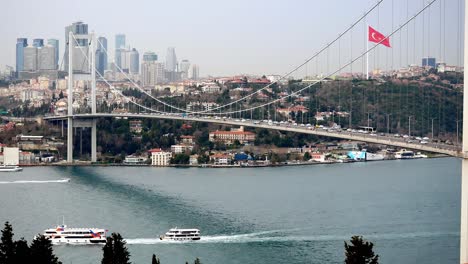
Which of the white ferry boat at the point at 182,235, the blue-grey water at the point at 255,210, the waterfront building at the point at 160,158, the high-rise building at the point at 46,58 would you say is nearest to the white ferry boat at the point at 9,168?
the blue-grey water at the point at 255,210

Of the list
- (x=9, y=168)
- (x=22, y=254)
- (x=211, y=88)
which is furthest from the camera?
(x=211, y=88)

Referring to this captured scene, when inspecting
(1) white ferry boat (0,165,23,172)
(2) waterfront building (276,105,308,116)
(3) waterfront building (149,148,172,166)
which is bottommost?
(1) white ferry boat (0,165,23,172)

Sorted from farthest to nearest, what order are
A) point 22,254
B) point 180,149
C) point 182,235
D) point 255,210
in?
point 180,149, point 255,210, point 182,235, point 22,254

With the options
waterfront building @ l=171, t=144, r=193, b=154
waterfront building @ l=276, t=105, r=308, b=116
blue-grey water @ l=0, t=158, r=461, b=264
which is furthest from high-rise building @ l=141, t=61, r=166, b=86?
blue-grey water @ l=0, t=158, r=461, b=264

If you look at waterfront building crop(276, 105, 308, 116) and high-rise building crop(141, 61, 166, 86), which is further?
high-rise building crop(141, 61, 166, 86)

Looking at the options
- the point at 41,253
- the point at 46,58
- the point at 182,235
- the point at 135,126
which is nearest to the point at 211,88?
the point at 135,126

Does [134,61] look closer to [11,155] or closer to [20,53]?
[20,53]

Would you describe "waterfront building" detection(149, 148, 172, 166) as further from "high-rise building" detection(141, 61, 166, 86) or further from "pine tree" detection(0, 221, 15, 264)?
"high-rise building" detection(141, 61, 166, 86)
